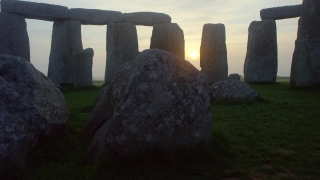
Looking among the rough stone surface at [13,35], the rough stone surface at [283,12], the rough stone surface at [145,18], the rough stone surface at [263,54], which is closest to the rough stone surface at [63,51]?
the rough stone surface at [13,35]

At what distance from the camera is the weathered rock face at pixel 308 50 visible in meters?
13.0

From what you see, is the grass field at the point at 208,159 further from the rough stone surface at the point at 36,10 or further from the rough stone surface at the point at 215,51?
the rough stone surface at the point at 215,51

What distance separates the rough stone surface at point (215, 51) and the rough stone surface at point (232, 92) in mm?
8940

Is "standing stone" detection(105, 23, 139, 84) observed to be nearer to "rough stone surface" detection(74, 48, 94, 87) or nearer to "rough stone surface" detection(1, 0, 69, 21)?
"rough stone surface" detection(74, 48, 94, 87)

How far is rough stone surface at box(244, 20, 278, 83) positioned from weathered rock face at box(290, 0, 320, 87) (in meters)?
4.25

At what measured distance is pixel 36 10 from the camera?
17547mm

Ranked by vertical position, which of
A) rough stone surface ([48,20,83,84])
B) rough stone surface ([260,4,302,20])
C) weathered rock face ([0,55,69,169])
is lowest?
weathered rock face ([0,55,69,169])

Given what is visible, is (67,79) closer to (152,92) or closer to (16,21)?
(16,21)

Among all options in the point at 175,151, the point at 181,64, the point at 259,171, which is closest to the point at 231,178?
the point at 259,171

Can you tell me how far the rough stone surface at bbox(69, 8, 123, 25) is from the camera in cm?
1916

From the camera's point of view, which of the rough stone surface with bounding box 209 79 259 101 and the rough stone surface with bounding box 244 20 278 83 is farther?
the rough stone surface with bounding box 244 20 278 83

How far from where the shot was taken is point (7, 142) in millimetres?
4020

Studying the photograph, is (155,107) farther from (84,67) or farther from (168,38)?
(168,38)

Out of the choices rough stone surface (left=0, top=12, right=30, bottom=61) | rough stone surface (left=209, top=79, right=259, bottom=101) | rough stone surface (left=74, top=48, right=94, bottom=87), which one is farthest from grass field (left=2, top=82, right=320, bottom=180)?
rough stone surface (left=0, top=12, right=30, bottom=61)
